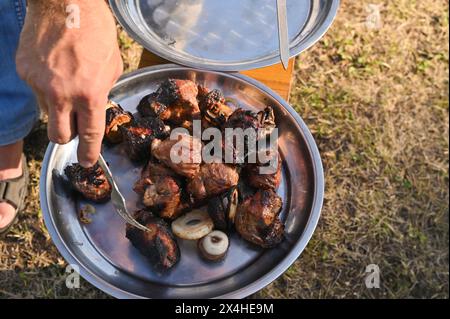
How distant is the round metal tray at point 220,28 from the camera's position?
2678mm

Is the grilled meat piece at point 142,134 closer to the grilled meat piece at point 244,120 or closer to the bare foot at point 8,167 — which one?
the grilled meat piece at point 244,120

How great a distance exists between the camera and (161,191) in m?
2.15

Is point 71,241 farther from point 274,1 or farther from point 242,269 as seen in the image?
point 274,1

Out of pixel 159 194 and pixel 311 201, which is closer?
pixel 159 194

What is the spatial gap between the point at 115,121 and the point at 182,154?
1.49 ft

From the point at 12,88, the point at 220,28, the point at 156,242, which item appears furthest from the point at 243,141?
the point at 12,88

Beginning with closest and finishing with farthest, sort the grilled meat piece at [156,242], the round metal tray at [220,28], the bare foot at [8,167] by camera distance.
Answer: the grilled meat piece at [156,242] < the round metal tray at [220,28] < the bare foot at [8,167]

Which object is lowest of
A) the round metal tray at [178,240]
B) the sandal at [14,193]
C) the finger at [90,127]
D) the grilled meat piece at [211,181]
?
the sandal at [14,193]

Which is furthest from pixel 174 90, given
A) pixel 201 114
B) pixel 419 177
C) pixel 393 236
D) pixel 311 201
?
pixel 419 177

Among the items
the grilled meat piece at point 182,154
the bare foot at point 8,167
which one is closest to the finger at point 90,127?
the grilled meat piece at point 182,154

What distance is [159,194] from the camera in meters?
2.15

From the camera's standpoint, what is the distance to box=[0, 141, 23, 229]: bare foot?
115 inches
